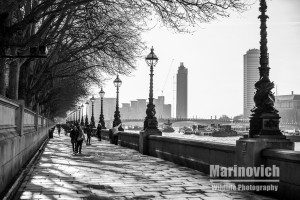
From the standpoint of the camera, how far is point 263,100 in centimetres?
998

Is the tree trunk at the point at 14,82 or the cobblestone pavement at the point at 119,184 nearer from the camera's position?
the cobblestone pavement at the point at 119,184

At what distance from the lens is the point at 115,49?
22.5 m

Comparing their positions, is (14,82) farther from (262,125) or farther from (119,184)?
(262,125)

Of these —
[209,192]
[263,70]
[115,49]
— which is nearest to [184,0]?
[263,70]

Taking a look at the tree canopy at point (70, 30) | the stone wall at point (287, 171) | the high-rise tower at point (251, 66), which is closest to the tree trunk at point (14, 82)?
the tree canopy at point (70, 30)

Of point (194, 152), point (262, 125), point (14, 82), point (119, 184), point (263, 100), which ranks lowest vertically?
point (119, 184)

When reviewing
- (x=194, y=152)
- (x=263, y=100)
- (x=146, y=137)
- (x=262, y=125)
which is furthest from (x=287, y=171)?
(x=146, y=137)

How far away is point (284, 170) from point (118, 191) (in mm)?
3625

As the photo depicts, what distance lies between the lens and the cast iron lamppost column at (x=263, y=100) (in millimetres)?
9703

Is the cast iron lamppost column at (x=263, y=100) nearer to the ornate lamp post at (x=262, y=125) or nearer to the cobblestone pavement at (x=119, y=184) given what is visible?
the ornate lamp post at (x=262, y=125)

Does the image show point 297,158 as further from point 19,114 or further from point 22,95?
point 22,95

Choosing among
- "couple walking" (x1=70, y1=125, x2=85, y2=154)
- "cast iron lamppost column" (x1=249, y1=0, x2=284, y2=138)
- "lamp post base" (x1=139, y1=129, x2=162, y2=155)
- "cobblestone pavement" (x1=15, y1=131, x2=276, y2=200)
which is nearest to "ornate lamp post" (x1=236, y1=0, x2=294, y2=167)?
"cast iron lamppost column" (x1=249, y1=0, x2=284, y2=138)

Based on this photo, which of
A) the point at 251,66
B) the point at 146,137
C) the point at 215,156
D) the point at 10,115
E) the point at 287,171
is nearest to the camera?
the point at 287,171

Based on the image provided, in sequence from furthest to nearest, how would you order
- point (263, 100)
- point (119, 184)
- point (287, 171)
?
point (119, 184)
point (263, 100)
point (287, 171)
